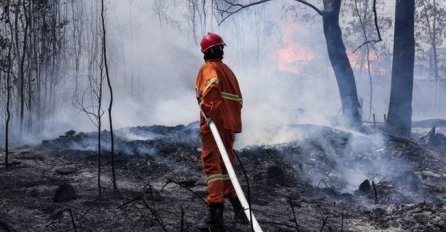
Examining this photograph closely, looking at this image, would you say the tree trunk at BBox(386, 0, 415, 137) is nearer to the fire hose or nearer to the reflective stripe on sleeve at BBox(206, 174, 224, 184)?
the reflective stripe on sleeve at BBox(206, 174, 224, 184)

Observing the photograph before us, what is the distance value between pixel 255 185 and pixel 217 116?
237cm

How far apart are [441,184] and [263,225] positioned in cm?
420

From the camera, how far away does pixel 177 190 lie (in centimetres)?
548

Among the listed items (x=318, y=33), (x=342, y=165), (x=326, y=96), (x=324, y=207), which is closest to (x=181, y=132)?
(x=342, y=165)

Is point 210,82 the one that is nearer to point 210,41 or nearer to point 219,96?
point 219,96

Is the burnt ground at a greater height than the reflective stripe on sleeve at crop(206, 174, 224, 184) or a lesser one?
lesser

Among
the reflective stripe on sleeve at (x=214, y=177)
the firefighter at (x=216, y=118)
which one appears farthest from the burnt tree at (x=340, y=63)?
the reflective stripe on sleeve at (x=214, y=177)

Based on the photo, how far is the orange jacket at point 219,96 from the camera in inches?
151

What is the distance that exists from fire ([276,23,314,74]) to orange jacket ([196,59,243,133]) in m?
31.0

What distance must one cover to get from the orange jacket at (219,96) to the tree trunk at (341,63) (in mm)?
7692

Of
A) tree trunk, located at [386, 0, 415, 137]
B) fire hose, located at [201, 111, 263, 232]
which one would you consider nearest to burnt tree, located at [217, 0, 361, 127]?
tree trunk, located at [386, 0, 415, 137]

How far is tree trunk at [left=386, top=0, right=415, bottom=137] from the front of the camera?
1024 centimetres

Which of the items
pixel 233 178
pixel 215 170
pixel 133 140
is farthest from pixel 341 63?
pixel 233 178

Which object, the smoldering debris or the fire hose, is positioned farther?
the smoldering debris
